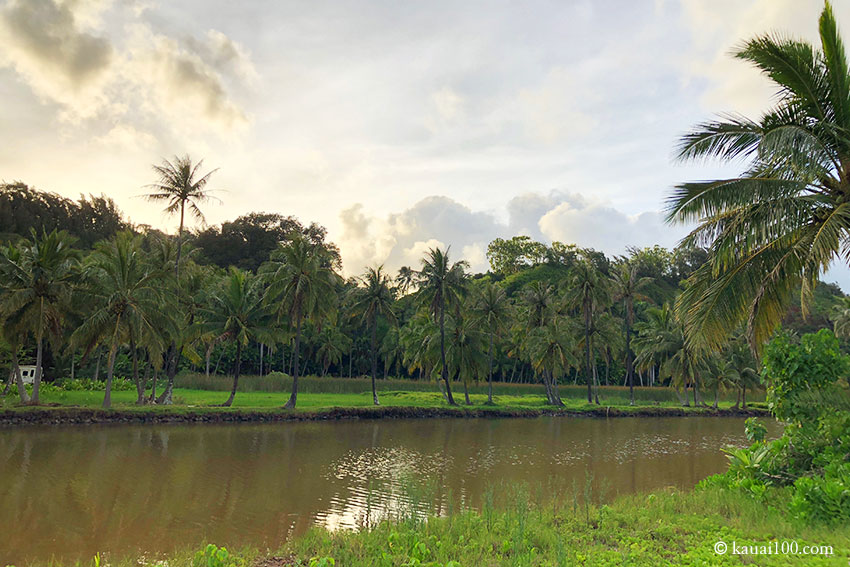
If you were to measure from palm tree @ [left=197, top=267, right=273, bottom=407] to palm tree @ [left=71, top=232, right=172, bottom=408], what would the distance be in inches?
168

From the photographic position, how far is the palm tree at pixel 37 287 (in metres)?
26.3

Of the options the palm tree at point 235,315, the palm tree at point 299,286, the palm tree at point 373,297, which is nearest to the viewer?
the palm tree at point 235,315

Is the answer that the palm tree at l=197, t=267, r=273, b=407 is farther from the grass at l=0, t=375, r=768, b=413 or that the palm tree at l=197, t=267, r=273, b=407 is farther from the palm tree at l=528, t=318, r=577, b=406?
the palm tree at l=528, t=318, r=577, b=406

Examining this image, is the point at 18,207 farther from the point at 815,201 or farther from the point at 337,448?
the point at 815,201

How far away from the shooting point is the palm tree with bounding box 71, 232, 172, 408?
92.7 ft

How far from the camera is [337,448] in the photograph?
22.2m

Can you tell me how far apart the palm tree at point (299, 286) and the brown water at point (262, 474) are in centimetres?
754

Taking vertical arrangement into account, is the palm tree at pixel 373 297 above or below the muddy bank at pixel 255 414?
above

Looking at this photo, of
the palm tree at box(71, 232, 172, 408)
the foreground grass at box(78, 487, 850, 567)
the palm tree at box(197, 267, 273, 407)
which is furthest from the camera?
the palm tree at box(197, 267, 273, 407)

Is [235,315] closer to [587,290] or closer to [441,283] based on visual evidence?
[441,283]

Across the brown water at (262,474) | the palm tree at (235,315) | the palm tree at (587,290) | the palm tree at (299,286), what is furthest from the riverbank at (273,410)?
the palm tree at (587,290)

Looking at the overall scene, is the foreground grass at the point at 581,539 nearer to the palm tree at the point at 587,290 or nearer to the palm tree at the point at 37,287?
the palm tree at the point at 37,287

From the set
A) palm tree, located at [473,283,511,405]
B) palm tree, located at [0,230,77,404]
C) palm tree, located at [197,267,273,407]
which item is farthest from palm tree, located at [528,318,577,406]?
palm tree, located at [0,230,77,404]

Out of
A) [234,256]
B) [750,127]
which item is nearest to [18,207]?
[234,256]
